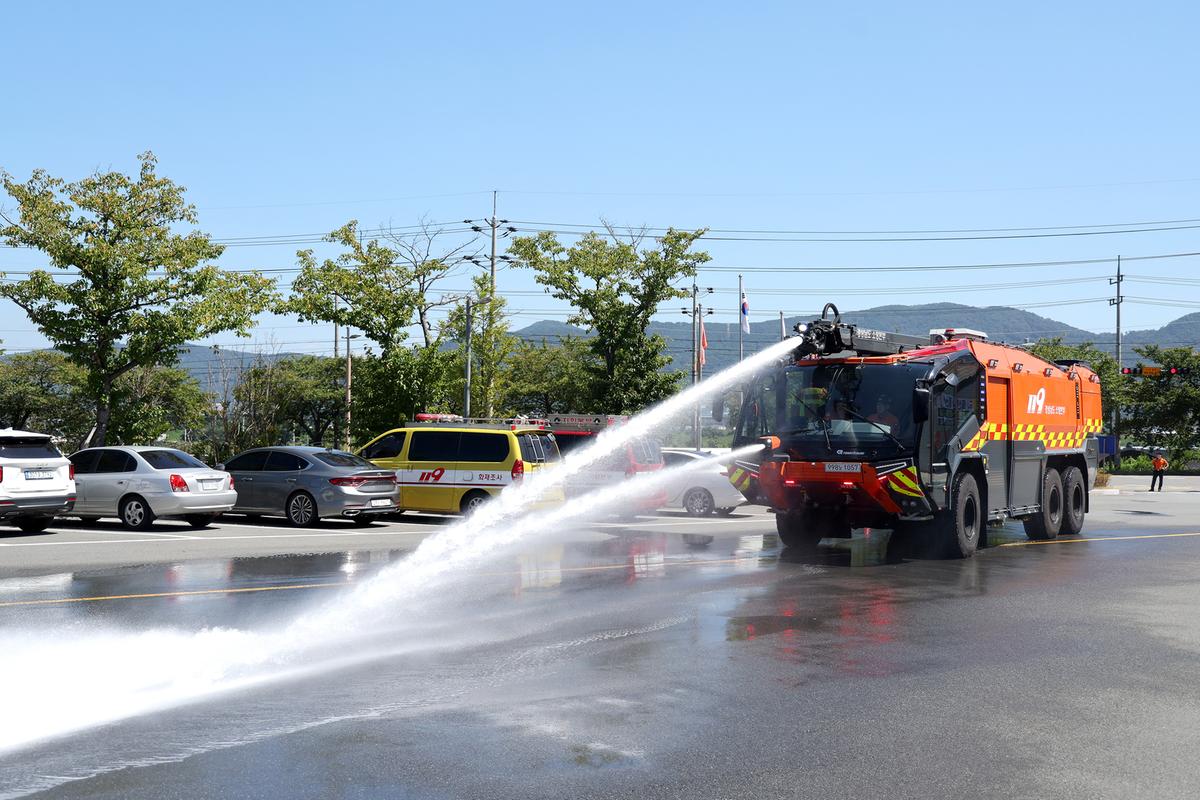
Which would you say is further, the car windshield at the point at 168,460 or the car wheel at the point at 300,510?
the car wheel at the point at 300,510

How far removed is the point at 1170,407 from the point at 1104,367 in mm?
12189

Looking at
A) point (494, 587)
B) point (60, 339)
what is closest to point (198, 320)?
point (60, 339)

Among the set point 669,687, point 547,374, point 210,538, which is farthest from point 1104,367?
point 669,687

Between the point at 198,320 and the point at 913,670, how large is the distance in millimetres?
22605

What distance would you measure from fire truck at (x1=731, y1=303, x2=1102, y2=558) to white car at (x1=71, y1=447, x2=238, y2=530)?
9489 millimetres

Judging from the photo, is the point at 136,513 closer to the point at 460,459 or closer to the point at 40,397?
the point at 460,459

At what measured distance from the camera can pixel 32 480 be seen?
18.2 metres

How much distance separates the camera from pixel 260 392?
42.2 meters

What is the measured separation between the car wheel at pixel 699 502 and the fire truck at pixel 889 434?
7.32 meters

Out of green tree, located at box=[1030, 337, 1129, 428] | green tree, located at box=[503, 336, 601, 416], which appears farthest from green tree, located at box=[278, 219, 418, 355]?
green tree, located at box=[1030, 337, 1129, 428]

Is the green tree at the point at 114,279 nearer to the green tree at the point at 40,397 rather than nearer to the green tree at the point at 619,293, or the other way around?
the green tree at the point at 619,293

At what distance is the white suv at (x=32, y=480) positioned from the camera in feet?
58.7

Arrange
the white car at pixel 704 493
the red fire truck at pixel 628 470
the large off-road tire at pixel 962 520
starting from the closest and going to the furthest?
the large off-road tire at pixel 962 520 < the red fire truck at pixel 628 470 < the white car at pixel 704 493

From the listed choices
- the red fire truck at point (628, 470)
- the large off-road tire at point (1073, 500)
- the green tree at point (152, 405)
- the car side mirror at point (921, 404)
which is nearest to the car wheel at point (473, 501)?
the red fire truck at point (628, 470)
